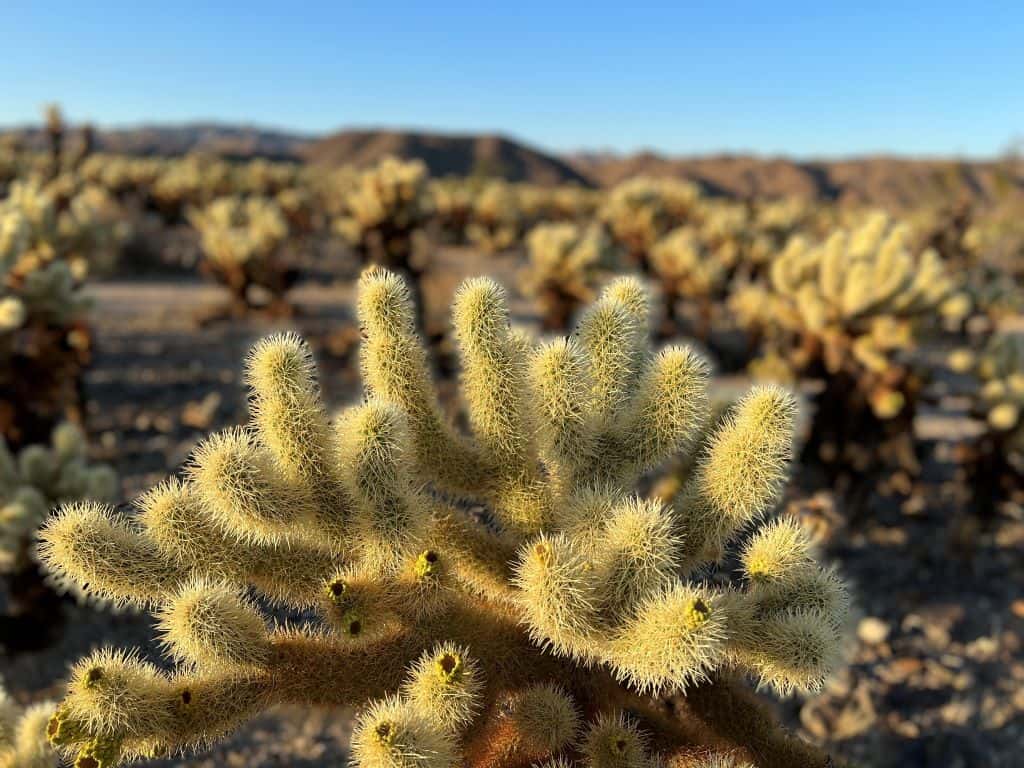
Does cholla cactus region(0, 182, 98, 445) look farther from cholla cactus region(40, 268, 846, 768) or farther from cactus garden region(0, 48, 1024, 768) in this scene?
cholla cactus region(40, 268, 846, 768)

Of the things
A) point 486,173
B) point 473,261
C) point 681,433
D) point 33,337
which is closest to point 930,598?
point 681,433

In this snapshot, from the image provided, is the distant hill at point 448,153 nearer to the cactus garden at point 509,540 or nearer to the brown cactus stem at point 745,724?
the cactus garden at point 509,540

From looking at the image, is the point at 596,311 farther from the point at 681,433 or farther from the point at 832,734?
the point at 832,734

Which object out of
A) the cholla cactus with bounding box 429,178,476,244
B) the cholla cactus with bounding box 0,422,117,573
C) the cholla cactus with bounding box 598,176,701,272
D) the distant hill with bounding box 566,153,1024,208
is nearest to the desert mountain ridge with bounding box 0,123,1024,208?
the distant hill with bounding box 566,153,1024,208

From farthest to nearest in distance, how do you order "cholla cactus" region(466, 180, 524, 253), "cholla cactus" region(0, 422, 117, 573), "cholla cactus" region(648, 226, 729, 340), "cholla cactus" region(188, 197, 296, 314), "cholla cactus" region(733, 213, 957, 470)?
"cholla cactus" region(466, 180, 524, 253)
"cholla cactus" region(648, 226, 729, 340)
"cholla cactus" region(188, 197, 296, 314)
"cholla cactus" region(733, 213, 957, 470)
"cholla cactus" region(0, 422, 117, 573)

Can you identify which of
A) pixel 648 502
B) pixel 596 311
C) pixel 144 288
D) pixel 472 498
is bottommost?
pixel 144 288

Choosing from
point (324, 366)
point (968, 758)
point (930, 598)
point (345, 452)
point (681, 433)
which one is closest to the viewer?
point (345, 452)

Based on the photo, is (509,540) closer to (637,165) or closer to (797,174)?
(797,174)
